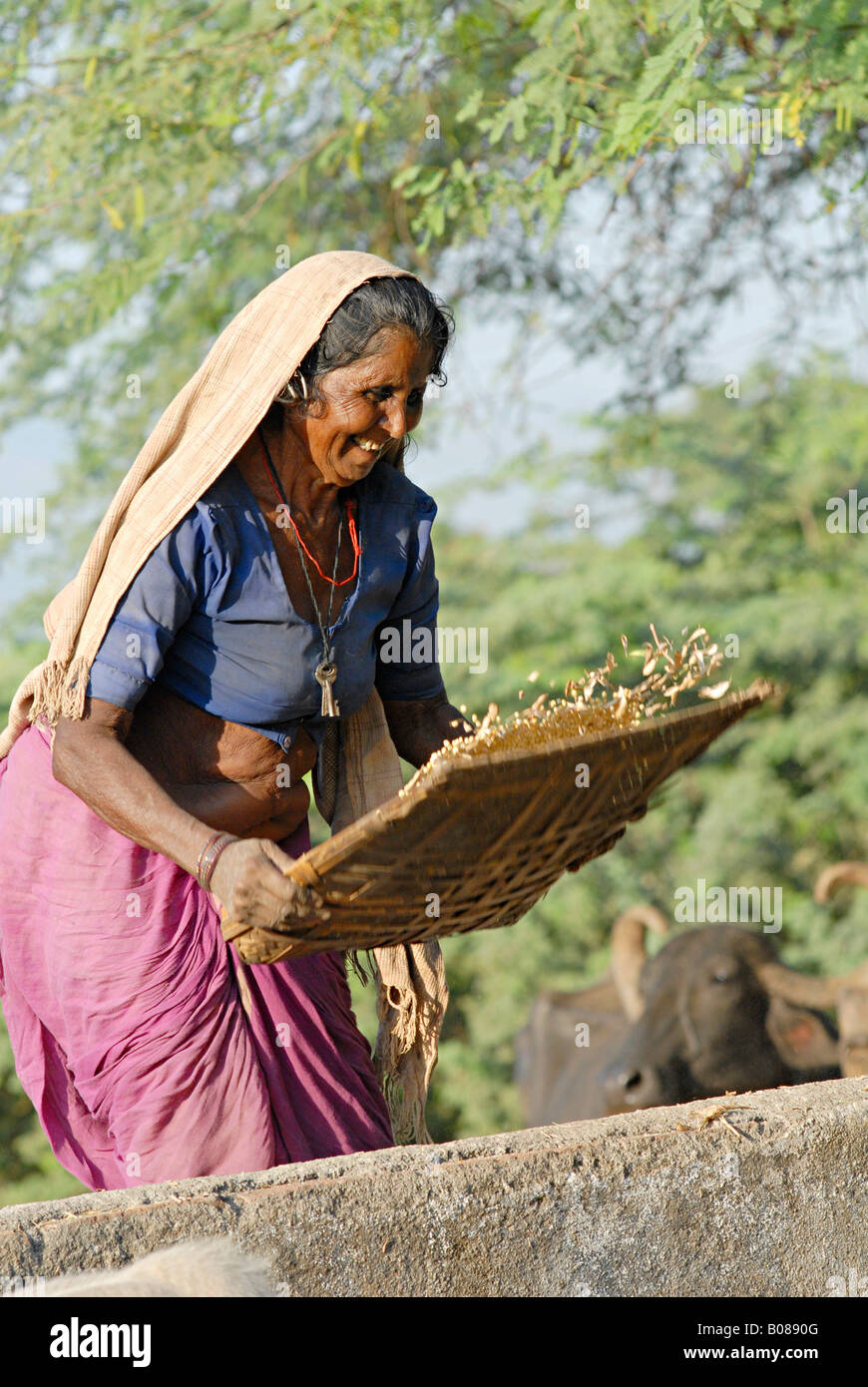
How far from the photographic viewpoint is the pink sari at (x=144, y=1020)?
2.61 m

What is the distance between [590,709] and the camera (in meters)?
2.59

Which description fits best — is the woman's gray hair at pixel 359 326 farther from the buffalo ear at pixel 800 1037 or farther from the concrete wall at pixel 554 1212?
the buffalo ear at pixel 800 1037

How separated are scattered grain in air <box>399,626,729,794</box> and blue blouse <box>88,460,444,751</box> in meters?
0.27

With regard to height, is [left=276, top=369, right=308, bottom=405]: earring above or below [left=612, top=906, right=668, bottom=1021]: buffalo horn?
above

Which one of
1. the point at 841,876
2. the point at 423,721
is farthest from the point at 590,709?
the point at 841,876

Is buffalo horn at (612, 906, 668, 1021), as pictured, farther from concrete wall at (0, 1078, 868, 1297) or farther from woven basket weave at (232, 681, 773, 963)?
woven basket weave at (232, 681, 773, 963)

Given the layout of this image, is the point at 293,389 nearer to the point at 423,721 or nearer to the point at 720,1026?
the point at 423,721

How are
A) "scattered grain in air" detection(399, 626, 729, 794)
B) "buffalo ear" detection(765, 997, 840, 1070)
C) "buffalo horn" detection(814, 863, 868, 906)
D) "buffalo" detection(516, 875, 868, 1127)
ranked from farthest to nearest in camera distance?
"buffalo horn" detection(814, 863, 868, 906) → "buffalo ear" detection(765, 997, 840, 1070) → "buffalo" detection(516, 875, 868, 1127) → "scattered grain in air" detection(399, 626, 729, 794)

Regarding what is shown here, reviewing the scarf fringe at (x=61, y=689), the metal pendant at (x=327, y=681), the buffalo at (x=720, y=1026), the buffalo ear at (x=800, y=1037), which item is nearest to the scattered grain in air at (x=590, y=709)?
the metal pendant at (x=327, y=681)

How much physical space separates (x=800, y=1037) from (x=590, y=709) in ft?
15.0

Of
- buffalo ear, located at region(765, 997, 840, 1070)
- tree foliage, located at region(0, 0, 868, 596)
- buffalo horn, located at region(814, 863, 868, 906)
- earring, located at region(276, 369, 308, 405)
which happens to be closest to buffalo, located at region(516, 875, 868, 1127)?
buffalo ear, located at region(765, 997, 840, 1070)

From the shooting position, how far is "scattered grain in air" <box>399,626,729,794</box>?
2432 millimetres

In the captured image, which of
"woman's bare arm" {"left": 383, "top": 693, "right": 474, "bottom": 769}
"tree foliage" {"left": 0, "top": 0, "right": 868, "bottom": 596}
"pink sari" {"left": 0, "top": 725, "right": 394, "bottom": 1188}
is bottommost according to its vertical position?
"pink sari" {"left": 0, "top": 725, "right": 394, "bottom": 1188}
